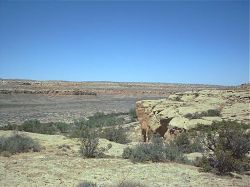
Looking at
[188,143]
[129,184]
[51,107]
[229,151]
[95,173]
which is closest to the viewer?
[129,184]

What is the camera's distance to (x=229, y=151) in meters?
10.9

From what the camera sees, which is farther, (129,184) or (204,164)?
(204,164)

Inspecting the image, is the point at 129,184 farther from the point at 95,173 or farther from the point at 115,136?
the point at 115,136

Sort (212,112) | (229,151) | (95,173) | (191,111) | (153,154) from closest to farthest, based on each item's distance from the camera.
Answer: (95,173), (229,151), (153,154), (212,112), (191,111)

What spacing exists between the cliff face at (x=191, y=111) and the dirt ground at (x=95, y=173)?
20.3ft

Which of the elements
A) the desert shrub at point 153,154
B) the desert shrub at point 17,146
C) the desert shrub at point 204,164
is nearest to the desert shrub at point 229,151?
the desert shrub at point 204,164

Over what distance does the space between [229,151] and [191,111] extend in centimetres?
835

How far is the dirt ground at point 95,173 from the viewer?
9242 mm

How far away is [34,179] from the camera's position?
9281 mm

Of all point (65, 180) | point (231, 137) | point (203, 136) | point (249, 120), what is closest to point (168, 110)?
point (249, 120)

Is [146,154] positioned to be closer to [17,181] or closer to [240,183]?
[240,183]

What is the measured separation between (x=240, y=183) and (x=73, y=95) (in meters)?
59.6

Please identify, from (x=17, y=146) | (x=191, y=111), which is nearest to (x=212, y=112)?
(x=191, y=111)

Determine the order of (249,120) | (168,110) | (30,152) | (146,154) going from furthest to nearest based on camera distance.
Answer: (168,110)
(249,120)
(30,152)
(146,154)
